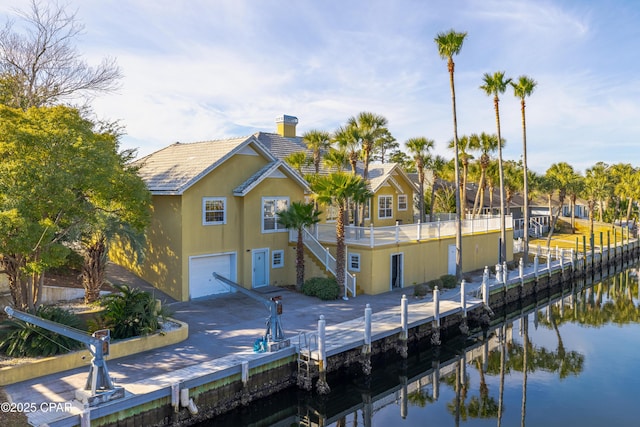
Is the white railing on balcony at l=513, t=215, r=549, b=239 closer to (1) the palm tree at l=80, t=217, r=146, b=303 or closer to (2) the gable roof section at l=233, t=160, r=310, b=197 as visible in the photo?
(2) the gable roof section at l=233, t=160, r=310, b=197

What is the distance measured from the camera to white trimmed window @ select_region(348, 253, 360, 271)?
79.1ft

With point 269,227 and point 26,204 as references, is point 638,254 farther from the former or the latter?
point 26,204

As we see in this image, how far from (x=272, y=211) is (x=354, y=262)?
16.0 ft

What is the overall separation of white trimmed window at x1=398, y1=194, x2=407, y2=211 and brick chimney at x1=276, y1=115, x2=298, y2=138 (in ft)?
32.1

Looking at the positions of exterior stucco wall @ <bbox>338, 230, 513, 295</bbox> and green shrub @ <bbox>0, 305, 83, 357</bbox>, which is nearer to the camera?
green shrub @ <bbox>0, 305, 83, 357</bbox>

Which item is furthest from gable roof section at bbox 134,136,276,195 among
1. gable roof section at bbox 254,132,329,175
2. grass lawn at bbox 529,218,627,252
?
grass lawn at bbox 529,218,627,252

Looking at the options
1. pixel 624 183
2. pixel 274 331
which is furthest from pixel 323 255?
pixel 624 183

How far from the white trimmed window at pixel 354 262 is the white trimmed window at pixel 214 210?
21.6 ft

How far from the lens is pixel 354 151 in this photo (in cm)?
2862

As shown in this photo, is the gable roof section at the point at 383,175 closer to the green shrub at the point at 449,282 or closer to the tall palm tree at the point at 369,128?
the tall palm tree at the point at 369,128

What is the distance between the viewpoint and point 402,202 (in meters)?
36.6

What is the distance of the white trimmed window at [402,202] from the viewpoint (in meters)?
36.2

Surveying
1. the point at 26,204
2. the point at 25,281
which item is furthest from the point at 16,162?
the point at 25,281

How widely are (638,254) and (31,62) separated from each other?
5624 cm
